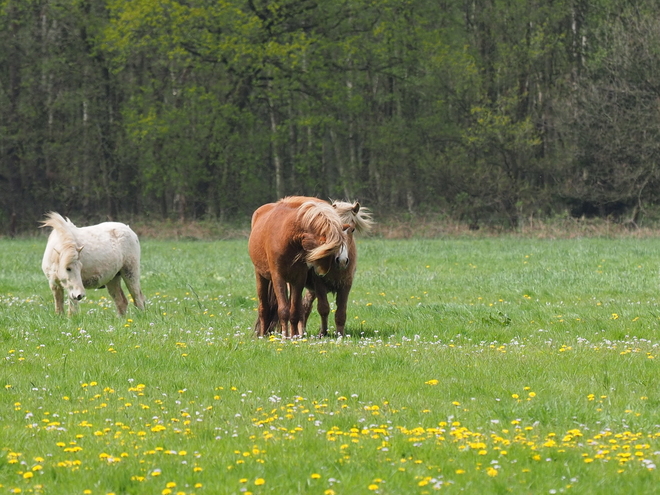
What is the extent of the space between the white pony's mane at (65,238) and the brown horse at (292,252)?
3018 millimetres

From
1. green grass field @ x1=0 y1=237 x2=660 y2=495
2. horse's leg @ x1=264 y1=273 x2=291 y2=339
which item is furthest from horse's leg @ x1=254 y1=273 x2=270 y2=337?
horse's leg @ x1=264 y1=273 x2=291 y2=339

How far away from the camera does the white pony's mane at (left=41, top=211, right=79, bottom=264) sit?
43.6 ft

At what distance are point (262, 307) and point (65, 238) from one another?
361 centimetres

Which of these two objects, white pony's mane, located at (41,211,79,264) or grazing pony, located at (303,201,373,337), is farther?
white pony's mane, located at (41,211,79,264)

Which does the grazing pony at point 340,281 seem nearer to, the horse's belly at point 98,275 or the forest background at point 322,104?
the horse's belly at point 98,275

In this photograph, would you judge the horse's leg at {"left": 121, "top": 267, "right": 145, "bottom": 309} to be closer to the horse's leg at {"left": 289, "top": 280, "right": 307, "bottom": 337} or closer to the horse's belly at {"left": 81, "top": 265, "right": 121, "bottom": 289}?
the horse's belly at {"left": 81, "top": 265, "right": 121, "bottom": 289}

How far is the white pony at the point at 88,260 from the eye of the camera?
13312mm

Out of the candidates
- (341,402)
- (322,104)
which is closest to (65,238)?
(341,402)

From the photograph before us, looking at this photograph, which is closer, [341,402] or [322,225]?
[341,402]

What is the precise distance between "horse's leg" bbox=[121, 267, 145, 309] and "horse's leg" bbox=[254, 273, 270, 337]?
11.7 feet

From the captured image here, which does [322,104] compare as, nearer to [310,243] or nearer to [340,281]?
[340,281]

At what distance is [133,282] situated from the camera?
15.0 meters

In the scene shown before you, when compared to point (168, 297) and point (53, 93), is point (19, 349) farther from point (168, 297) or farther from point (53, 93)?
point (53, 93)

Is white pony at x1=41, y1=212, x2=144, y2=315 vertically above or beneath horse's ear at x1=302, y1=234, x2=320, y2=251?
beneath
